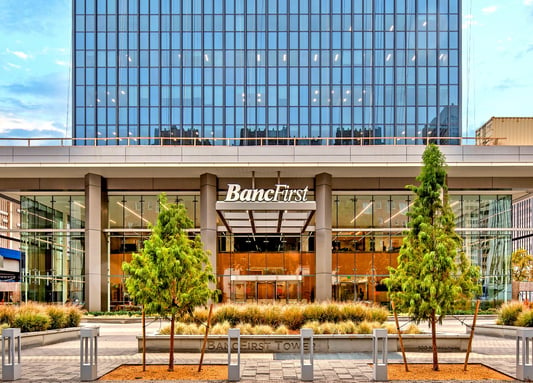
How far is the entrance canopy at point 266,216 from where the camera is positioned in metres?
32.3

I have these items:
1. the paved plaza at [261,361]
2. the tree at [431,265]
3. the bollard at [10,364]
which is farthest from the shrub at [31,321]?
the tree at [431,265]

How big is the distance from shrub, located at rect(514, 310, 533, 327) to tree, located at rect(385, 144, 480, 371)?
29.5 feet

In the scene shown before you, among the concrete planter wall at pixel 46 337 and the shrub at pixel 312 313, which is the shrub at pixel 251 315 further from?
the concrete planter wall at pixel 46 337

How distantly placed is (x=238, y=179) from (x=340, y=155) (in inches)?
282

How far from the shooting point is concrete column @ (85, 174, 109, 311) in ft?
125

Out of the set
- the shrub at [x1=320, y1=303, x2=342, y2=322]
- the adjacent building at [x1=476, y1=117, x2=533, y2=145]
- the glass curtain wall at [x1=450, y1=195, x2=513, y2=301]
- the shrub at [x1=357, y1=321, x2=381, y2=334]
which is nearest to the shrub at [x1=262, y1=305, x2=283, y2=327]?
the shrub at [x1=320, y1=303, x2=342, y2=322]

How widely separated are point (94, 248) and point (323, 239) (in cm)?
1488

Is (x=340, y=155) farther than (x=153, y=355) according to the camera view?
Yes

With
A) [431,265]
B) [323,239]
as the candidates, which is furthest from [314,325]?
[323,239]

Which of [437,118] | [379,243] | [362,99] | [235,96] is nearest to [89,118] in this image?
[235,96]

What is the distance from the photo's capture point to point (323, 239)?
3856 centimetres

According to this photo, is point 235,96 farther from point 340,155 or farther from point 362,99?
point 340,155

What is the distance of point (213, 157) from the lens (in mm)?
36656

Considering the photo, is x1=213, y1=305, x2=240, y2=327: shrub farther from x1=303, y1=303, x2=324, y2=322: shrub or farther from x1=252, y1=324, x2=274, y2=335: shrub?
x1=303, y1=303, x2=324, y2=322: shrub
